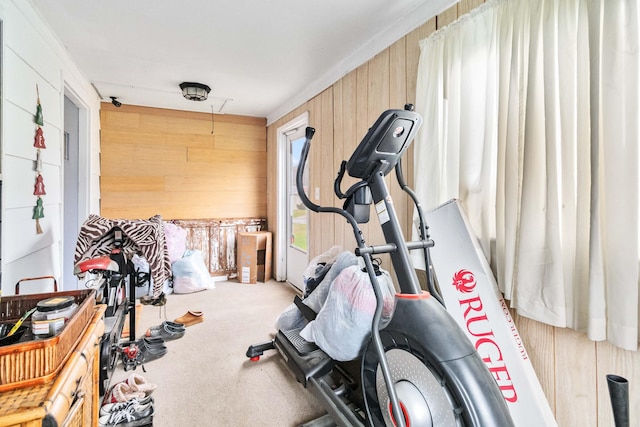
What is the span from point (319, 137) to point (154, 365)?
8.03ft

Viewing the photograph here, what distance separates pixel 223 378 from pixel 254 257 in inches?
93.0

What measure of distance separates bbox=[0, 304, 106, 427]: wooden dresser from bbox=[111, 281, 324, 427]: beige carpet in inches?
35.5

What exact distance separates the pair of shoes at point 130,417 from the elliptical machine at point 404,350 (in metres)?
0.91

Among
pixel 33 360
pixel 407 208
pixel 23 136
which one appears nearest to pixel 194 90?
pixel 23 136

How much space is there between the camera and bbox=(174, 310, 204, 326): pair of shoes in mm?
2947

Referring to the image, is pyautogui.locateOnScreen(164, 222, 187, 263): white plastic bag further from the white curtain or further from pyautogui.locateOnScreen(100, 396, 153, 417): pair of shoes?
the white curtain

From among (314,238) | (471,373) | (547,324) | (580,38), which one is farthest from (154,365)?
(580,38)

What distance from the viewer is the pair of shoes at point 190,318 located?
2947mm

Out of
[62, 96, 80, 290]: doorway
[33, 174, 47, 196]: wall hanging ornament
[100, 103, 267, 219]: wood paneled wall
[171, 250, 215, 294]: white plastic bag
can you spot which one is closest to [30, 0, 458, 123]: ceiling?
[62, 96, 80, 290]: doorway

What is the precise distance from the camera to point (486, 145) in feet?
4.95

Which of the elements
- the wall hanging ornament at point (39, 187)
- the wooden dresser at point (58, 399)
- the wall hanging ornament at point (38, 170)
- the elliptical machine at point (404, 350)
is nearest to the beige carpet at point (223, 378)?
the elliptical machine at point (404, 350)

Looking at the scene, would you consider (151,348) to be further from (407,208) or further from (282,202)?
(282,202)

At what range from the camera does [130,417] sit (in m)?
1.61

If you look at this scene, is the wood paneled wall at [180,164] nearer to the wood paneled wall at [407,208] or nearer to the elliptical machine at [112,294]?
the wood paneled wall at [407,208]
